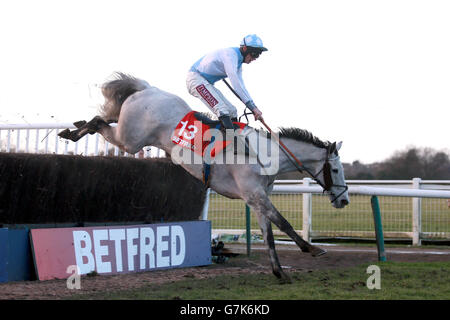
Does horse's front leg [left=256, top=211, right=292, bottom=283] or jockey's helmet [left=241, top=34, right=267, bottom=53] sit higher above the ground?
jockey's helmet [left=241, top=34, right=267, bottom=53]

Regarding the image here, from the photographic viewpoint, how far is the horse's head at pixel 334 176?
272 inches

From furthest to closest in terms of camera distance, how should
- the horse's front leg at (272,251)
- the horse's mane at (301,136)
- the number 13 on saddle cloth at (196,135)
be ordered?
1. the horse's mane at (301,136)
2. the number 13 on saddle cloth at (196,135)
3. the horse's front leg at (272,251)

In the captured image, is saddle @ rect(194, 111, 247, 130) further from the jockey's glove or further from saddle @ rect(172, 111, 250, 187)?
the jockey's glove

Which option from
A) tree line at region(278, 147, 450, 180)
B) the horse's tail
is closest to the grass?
the horse's tail

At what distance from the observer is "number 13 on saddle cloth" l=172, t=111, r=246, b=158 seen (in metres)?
6.57

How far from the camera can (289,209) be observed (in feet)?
40.8

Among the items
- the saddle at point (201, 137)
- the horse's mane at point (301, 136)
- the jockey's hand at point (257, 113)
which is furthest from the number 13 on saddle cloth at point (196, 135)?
the horse's mane at point (301, 136)

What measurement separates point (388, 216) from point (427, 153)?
2650 centimetres

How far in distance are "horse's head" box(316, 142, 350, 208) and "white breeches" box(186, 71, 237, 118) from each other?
1.23 meters

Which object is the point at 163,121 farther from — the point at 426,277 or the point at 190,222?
the point at 426,277

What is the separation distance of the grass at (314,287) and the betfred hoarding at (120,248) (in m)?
0.87

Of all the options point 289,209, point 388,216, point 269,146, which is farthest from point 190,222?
point 388,216

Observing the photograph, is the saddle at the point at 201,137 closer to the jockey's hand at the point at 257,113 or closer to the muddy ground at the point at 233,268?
the jockey's hand at the point at 257,113

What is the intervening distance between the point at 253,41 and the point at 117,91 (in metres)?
1.81
